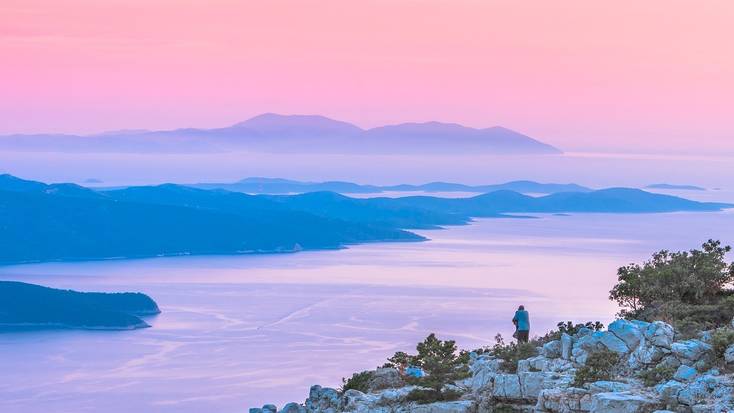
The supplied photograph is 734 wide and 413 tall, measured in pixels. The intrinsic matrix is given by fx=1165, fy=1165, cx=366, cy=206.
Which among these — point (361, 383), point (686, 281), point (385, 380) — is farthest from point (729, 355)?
point (361, 383)

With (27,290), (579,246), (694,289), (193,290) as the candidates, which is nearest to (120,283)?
(193,290)

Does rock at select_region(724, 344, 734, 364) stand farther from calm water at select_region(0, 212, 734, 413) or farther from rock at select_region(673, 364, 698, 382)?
calm water at select_region(0, 212, 734, 413)

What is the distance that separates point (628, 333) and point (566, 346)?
3.01ft

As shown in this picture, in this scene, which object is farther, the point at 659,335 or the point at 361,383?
the point at 361,383

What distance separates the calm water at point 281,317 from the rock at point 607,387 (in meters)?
41.9

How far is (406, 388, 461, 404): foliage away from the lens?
16.1 m

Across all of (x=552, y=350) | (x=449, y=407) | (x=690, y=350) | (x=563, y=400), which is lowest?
(x=449, y=407)

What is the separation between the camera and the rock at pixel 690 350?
1455 cm

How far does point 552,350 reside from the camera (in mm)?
16672

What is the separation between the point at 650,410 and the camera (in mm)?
12961

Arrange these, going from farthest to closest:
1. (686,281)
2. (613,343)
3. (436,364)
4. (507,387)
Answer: (686,281) < (436,364) < (613,343) < (507,387)

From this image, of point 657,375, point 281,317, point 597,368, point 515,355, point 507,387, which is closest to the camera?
point 657,375

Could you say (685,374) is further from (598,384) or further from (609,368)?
(609,368)

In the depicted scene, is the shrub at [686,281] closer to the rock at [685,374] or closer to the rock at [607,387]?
Answer: the rock at [685,374]
